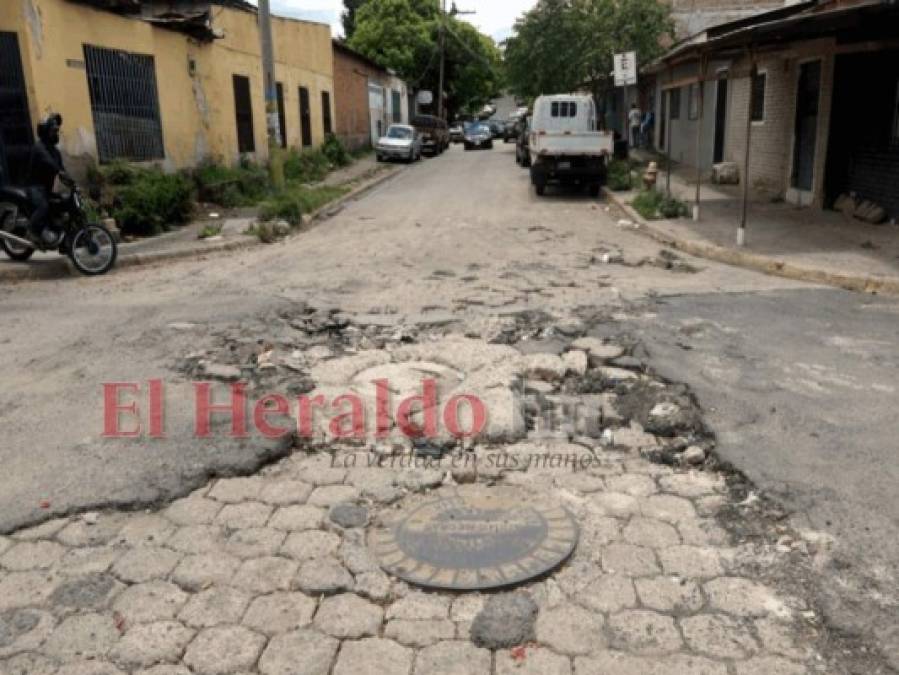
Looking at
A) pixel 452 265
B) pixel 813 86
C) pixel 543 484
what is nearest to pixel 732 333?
pixel 543 484

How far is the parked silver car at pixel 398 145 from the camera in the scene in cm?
3069

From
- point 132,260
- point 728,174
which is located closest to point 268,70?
point 132,260

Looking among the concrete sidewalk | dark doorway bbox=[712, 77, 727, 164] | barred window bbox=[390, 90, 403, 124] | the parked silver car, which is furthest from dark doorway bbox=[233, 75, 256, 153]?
barred window bbox=[390, 90, 403, 124]

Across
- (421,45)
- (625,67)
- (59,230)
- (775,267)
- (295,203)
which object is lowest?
(775,267)

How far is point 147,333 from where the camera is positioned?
6.60 meters

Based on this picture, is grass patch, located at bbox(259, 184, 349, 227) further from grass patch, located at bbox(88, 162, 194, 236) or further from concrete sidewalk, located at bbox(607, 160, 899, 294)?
concrete sidewalk, located at bbox(607, 160, 899, 294)

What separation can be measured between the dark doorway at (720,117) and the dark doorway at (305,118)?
42.7 ft

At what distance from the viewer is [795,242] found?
35.7 feet

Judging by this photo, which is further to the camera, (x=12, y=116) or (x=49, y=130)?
(x=12, y=116)

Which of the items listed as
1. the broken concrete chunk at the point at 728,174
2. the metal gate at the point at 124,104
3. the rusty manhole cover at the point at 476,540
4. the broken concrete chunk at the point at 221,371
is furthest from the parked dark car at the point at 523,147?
the rusty manhole cover at the point at 476,540

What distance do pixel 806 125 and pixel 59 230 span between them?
41.3 feet

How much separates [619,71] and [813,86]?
12.6 feet

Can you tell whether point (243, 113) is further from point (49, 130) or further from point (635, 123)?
point (635, 123)

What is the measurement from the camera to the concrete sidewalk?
8984mm
